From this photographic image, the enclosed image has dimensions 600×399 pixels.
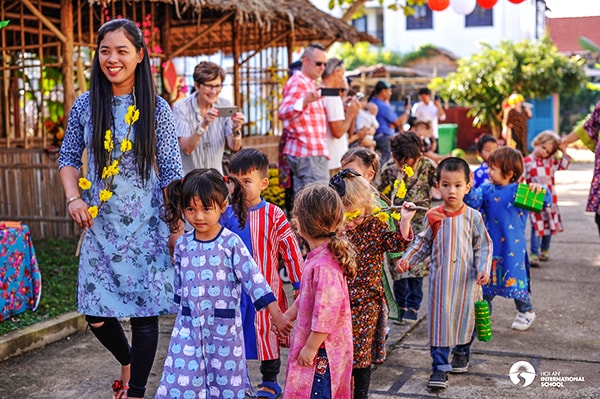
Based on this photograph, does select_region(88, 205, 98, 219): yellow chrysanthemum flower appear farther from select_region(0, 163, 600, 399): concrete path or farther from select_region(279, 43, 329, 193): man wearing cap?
select_region(279, 43, 329, 193): man wearing cap

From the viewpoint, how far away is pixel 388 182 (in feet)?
18.1

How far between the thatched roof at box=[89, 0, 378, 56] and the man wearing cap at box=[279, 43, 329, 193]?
2839 millimetres

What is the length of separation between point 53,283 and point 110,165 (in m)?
3.28

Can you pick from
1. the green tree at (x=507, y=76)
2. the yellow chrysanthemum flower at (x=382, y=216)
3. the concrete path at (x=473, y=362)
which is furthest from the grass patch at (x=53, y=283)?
the green tree at (x=507, y=76)

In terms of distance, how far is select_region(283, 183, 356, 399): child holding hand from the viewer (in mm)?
3070

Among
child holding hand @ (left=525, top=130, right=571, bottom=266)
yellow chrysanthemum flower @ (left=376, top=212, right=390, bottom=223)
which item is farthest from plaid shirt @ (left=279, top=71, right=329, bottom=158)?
yellow chrysanthemum flower @ (left=376, top=212, right=390, bottom=223)

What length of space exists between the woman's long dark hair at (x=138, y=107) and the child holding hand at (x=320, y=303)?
0.87 meters

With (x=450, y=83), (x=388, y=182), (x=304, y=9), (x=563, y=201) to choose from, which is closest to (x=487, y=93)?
(x=450, y=83)

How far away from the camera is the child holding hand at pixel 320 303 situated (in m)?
3.07

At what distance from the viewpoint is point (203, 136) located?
210 inches

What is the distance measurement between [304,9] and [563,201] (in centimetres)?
534

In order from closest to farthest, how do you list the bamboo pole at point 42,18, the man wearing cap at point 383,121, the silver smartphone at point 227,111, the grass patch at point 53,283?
the silver smartphone at point 227,111 → the grass patch at point 53,283 → the bamboo pole at point 42,18 → the man wearing cap at point 383,121

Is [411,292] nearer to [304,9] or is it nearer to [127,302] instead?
[127,302]

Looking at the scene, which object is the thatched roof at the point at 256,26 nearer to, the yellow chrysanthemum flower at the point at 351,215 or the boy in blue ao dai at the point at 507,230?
the boy in blue ao dai at the point at 507,230
